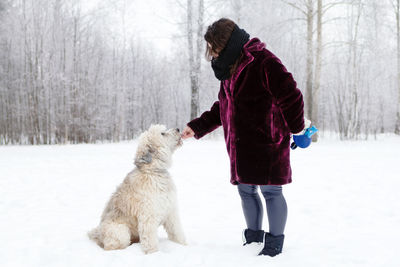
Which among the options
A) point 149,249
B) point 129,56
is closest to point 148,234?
point 149,249

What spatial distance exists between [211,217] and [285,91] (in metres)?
2.37

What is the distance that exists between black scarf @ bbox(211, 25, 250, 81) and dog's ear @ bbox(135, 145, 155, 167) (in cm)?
98

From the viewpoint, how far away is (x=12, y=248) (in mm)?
2865

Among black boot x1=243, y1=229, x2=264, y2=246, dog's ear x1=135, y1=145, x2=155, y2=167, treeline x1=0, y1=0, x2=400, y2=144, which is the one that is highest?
treeline x1=0, y1=0, x2=400, y2=144

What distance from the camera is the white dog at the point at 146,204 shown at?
8.75 ft

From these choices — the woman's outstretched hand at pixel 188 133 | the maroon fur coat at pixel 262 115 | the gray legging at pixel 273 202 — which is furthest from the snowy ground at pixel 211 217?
the woman's outstretched hand at pixel 188 133

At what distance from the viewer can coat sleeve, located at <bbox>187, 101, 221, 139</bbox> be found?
3.10 metres

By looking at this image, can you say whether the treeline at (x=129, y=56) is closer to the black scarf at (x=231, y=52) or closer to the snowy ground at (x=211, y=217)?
the snowy ground at (x=211, y=217)

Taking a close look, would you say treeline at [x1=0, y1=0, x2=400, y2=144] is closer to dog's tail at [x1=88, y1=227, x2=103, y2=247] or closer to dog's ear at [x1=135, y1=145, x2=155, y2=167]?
dog's ear at [x1=135, y1=145, x2=155, y2=167]

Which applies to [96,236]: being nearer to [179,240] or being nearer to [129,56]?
[179,240]

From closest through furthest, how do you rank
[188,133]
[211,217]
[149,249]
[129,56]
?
[149,249]
[188,133]
[211,217]
[129,56]

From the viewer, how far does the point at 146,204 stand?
268 cm

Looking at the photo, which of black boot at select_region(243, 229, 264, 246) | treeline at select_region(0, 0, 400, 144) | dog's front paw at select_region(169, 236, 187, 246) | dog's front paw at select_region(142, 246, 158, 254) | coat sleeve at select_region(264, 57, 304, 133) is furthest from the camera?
treeline at select_region(0, 0, 400, 144)

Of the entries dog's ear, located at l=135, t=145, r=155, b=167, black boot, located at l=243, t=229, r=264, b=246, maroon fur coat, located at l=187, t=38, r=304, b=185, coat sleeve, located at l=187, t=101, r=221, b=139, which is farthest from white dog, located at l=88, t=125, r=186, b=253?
maroon fur coat, located at l=187, t=38, r=304, b=185
